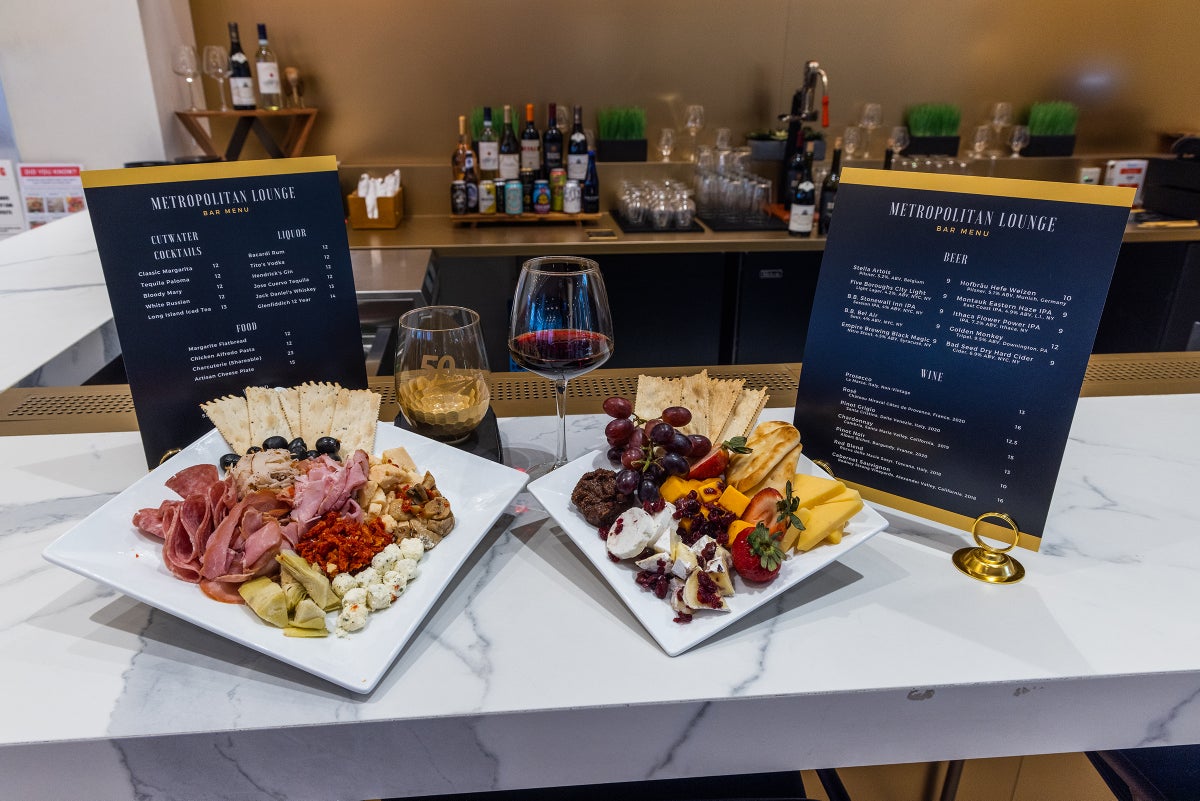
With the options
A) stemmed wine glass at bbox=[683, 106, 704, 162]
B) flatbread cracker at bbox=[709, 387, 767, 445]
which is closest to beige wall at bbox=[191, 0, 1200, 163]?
stemmed wine glass at bbox=[683, 106, 704, 162]

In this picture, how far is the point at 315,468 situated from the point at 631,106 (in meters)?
3.06

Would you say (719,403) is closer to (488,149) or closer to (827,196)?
(827,196)

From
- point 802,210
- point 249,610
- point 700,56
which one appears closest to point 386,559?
point 249,610

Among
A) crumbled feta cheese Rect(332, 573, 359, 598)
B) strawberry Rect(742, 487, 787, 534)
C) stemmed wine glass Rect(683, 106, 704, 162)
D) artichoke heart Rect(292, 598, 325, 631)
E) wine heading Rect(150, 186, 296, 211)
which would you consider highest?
stemmed wine glass Rect(683, 106, 704, 162)

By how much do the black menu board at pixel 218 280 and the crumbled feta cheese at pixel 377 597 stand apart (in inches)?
16.2

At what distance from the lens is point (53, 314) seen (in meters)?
1.59

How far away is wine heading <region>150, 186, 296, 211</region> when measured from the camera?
35.4 inches

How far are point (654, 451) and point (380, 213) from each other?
8.59 ft

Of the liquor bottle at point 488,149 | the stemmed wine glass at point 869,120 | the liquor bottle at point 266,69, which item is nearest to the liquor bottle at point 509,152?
the liquor bottle at point 488,149

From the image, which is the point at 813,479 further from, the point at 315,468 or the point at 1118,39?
the point at 1118,39

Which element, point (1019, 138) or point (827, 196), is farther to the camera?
point (1019, 138)

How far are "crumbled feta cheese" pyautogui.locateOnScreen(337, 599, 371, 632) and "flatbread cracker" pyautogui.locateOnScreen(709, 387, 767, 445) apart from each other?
0.44 meters

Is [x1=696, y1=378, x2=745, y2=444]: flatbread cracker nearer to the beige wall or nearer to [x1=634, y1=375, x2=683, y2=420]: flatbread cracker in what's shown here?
[x1=634, y1=375, x2=683, y2=420]: flatbread cracker

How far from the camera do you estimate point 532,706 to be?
25.2 inches
